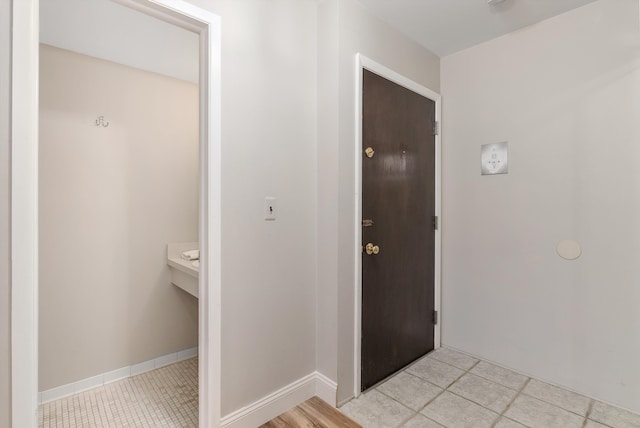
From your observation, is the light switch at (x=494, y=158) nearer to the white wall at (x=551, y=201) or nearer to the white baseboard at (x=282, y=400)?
the white wall at (x=551, y=201)

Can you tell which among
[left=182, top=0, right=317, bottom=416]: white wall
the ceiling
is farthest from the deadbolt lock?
the ceiling

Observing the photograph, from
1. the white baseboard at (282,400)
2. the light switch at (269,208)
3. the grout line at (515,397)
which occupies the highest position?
the light switch at (269,208)

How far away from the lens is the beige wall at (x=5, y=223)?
1044mm

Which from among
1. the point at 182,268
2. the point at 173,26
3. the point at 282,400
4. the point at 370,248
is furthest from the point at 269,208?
the point at 173,26

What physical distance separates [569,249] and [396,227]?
1.11 m

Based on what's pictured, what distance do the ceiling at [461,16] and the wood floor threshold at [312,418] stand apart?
248 cm

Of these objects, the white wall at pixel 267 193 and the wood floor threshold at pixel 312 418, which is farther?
the wood floor threshold at pixel 312 418

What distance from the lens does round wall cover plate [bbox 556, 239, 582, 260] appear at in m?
2.01

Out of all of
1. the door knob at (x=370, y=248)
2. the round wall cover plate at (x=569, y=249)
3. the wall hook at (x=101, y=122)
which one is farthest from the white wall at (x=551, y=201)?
the wall hook at (x=101, y=122)

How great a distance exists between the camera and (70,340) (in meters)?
2.10

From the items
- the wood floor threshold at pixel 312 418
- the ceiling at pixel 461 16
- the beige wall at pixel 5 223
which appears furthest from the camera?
the ceiling at pixel 461 16

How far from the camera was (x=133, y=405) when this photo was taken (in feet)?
6.33

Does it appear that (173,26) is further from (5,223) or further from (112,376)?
(112,376)

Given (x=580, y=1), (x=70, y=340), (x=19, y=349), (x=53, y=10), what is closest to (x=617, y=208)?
(x=580, y=1)
